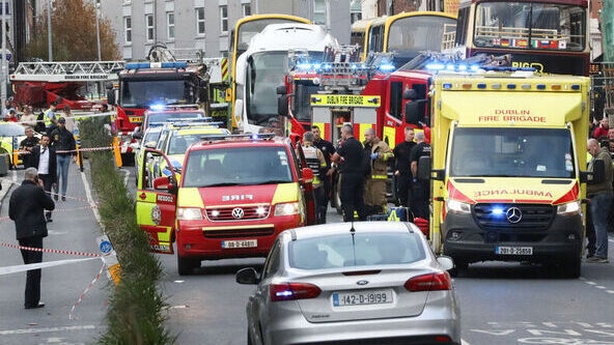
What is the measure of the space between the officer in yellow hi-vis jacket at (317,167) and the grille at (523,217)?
24.3ft

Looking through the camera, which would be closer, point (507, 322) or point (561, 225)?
point (507, 322)

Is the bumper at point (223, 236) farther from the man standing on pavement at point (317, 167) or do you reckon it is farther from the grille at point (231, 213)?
the man standing on pavement at point (317, 167)

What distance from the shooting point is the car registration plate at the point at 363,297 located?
35.8 feet

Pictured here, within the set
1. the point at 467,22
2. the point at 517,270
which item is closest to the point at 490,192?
the point at 517,270

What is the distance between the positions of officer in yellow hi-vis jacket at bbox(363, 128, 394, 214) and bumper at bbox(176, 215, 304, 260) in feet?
21.0

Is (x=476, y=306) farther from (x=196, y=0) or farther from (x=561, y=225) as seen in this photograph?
(x=196, y=0)

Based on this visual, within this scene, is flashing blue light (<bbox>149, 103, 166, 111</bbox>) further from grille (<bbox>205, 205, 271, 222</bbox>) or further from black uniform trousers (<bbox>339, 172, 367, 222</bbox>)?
grille (<bbox>205, 205, 271, 222</bbox>)

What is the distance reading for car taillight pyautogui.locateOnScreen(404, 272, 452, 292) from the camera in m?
10.9

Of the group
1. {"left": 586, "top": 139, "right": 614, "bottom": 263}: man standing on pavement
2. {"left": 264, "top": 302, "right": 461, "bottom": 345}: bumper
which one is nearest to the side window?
{"left": 264, "top": 302, "right": 461, "bottom": 345}: bumper

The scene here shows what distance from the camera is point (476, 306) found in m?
16.7

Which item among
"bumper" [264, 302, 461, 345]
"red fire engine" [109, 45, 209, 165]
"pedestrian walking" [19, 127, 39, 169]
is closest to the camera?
"bumper" [264, 302, 461, 345]

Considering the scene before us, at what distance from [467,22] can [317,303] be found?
2398 cm

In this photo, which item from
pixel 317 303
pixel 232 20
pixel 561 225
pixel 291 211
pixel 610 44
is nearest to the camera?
pixel 317 303

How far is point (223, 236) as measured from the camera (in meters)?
20.7
